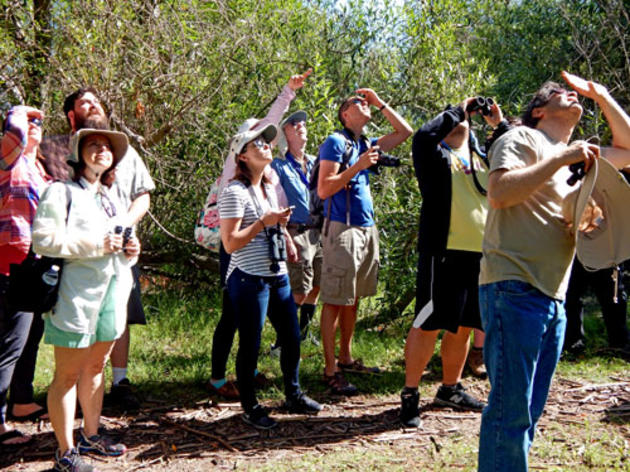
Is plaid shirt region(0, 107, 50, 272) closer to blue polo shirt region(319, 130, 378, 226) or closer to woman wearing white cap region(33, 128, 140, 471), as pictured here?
woman wearing white cap region(33, 128, 140, 471)

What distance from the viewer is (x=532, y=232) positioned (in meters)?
2.67

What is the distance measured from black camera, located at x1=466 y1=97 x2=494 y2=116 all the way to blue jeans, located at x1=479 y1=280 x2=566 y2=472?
1391mm

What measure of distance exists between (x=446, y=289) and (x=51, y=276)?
2364 millimetres

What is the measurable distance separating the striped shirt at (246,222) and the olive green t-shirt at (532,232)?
1.62 meters

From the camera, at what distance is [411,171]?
6.51m

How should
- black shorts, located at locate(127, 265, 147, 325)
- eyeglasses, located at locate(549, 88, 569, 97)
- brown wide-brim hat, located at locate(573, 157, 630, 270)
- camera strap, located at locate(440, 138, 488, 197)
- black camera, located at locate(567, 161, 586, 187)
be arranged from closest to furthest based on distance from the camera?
black camera, located at locate(567, 161, 586, 187)
brown wide-brim hat, located at locate(573, 157, 630, 270)
eyeglasses, located at locate(549, 88, 569, 97)
camera strap, located at locate(440, 138, 488, 197)
black shorts, located at locate(127, 265, 147, 325)

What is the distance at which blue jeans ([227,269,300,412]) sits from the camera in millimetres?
3877

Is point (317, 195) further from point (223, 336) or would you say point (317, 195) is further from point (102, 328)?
point (102, 328)

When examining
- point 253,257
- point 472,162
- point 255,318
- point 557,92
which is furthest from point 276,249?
point 557,92

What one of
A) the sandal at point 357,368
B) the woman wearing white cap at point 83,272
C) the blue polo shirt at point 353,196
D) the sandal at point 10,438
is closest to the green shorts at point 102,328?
the woman wearing white cap at point 83,272

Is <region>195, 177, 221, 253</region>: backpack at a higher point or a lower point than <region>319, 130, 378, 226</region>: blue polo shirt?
lower

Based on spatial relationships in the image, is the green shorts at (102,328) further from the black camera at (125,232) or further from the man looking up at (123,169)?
the man looking up at (123,169)

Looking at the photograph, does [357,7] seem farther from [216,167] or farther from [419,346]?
[419,346]

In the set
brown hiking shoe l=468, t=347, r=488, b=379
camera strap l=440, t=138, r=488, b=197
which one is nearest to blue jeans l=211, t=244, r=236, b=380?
camera strap l=440, t=138, r=488, b=197
